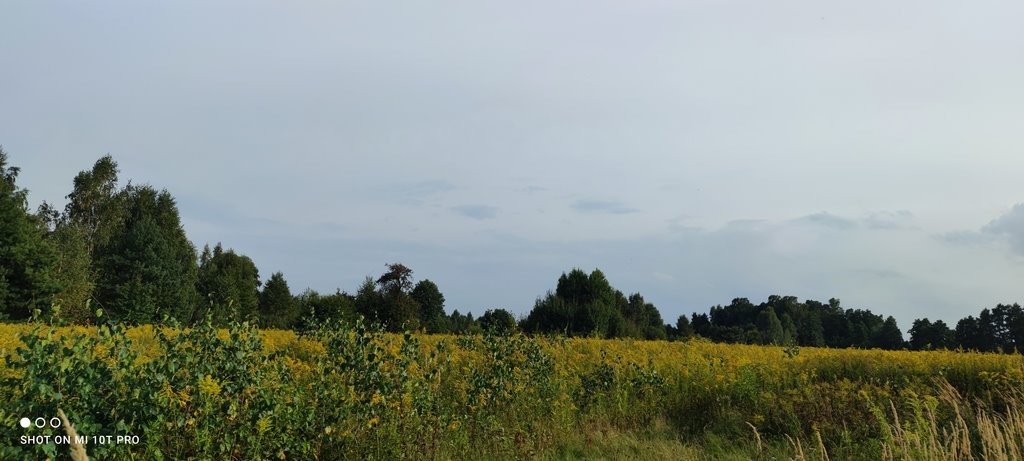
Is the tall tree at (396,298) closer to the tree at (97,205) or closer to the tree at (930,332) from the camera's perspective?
the tree at (97,205)

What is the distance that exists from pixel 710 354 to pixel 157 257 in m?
31.6

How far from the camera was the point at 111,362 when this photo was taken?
4719 mm

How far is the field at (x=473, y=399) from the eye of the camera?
4324 mm

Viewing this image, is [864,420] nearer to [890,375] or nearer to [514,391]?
Result: [890,375]

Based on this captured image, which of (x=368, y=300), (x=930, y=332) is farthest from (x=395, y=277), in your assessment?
(x=930, y=332)

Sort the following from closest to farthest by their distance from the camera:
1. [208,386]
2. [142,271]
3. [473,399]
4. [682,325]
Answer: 1. [208,386]
2. [473,399]
3. [142,271]
4. [682,325]

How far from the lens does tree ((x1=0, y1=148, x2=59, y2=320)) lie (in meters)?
28.0

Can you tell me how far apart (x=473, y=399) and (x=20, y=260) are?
94.5ft

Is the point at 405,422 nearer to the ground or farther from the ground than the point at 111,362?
nearer to the ground

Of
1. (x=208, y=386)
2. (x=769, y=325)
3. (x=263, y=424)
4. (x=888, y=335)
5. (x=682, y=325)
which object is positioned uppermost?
(x=769, y=325)

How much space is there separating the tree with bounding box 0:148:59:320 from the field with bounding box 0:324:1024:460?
22.4 meters

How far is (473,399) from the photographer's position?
7504 millimetres

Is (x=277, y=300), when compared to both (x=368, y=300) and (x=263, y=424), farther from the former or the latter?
(x=263, y=424)

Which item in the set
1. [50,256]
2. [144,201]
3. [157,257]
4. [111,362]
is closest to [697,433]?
[111,362]
